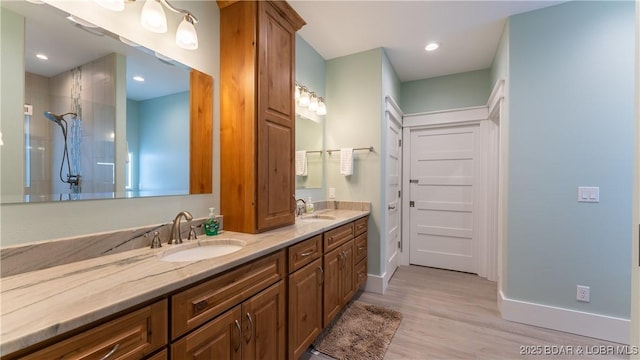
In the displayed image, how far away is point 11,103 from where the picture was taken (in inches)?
37.0

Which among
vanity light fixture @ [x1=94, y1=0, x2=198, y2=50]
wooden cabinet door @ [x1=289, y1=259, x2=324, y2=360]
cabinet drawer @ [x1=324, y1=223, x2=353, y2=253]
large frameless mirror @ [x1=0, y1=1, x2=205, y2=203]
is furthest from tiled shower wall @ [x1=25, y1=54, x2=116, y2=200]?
cabinet drawer @ [x1=324, y1=223, x2=353, y2=253]

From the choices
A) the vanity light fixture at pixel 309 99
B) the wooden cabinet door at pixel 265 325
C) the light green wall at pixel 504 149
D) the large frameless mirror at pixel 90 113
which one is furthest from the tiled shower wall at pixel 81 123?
the light green wall at pixel 504 149

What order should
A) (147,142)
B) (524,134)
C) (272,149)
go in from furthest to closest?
(524,134) → (272,149) → (147,142)

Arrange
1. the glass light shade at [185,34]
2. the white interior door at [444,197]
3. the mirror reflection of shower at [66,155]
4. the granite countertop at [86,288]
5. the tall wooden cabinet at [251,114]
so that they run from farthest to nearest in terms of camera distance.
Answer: the white interior door at [444,197] → the tall wooden cabinet at [251,114] → the glass light shade at [185,34] → the mirror reflection of shower at [66,155] → the granite countertop at [86,288]

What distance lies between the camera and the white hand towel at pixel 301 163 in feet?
8.35

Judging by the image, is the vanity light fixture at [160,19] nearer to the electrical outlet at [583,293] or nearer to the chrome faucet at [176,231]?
the chrome faucet at [176,231]

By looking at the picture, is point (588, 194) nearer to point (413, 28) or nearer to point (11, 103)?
point (413, 28)

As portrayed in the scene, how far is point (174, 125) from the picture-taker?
4.99ft

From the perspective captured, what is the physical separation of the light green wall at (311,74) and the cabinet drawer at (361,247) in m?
0.65

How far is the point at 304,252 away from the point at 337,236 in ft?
1.66

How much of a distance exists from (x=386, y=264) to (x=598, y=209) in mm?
1871

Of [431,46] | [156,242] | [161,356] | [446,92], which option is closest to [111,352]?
[161,356]

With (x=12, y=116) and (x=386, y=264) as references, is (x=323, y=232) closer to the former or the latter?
(x=386, y=264)

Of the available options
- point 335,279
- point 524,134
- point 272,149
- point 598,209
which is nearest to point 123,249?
point 272,149
